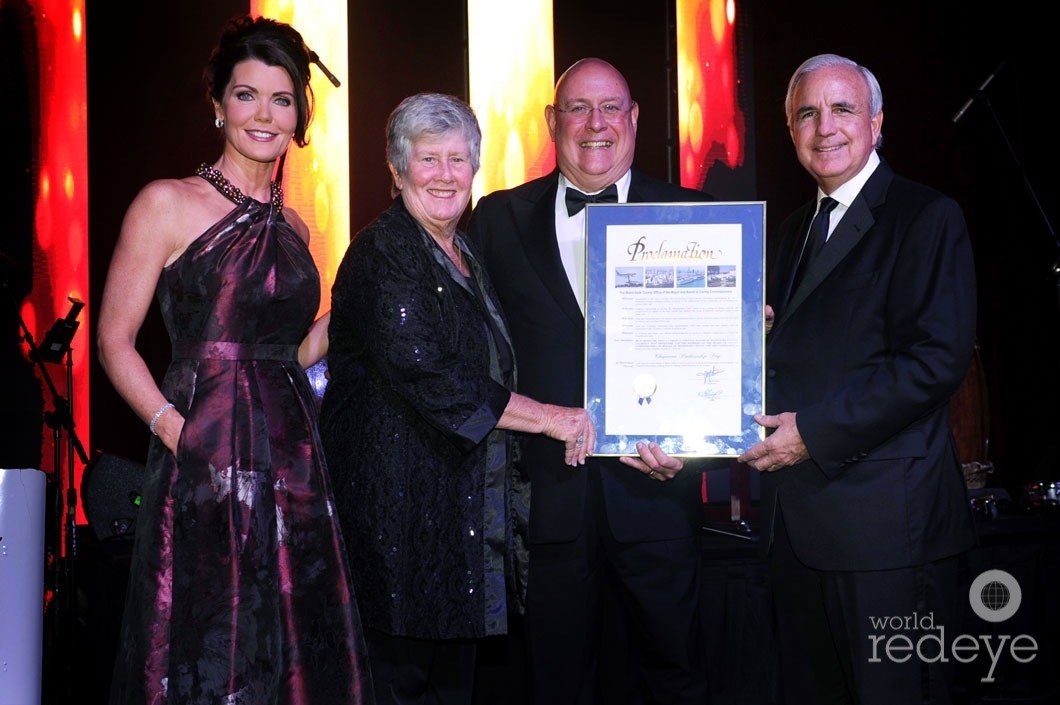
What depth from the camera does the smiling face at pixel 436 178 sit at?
7.32ft

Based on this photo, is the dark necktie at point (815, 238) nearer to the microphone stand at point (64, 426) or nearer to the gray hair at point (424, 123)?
the gray hair at point (424, 123)

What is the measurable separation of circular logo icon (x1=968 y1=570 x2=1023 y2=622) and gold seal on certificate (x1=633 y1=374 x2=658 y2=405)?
185cm

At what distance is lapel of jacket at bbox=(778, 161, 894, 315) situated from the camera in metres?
2.23

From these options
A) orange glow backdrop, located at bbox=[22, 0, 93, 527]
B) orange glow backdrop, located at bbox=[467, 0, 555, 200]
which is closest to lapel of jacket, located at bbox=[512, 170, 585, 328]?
orange glow backdrop, located at bbox=[467, 0, 555, 200]

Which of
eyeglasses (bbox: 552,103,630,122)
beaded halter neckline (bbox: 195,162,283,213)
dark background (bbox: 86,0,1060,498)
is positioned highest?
dark background (bbox: 86,0,1060,498)

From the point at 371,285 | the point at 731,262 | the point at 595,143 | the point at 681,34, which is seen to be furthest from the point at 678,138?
the point at 371,285

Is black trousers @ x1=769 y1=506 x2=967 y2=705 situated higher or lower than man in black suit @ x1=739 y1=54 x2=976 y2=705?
lower

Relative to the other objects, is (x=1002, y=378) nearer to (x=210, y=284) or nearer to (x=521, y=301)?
(x=521, y=301)

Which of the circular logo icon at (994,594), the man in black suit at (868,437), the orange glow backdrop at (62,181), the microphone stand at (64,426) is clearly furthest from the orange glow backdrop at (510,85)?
the man in black suit at (868,437)

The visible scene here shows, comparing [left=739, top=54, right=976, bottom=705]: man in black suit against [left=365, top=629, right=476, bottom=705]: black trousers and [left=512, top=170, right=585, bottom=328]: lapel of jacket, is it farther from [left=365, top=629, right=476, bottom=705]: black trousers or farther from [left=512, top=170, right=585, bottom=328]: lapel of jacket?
[left=365, top=629, right=476, bottom=705]: black trousers

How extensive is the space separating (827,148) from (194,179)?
4.68 feet

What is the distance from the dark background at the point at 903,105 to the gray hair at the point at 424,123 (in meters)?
2.76

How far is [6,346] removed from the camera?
4.69 meters

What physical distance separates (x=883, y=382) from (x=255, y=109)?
1484 mm
